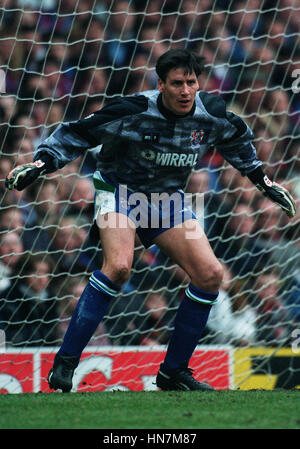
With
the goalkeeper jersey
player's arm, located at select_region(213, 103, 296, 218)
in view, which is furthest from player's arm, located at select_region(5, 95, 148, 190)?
player's arm, located at select_region(213, 103, 296, 218)

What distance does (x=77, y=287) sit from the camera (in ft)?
13.8

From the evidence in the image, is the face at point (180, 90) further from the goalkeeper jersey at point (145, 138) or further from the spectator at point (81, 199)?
the spectator at point (81, 199)

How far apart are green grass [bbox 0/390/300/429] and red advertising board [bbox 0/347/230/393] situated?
89 centimetres

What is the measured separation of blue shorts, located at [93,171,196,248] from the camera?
3.04 metres

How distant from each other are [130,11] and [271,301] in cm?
180

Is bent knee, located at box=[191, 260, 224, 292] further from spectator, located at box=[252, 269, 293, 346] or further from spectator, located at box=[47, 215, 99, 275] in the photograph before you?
spectator, located at box=[252, 269, 293, 346]

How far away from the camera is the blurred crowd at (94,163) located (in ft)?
13.5

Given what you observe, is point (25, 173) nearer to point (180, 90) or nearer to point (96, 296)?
point (96, 296)

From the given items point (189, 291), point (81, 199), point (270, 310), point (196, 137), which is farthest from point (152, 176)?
point (270, 310)

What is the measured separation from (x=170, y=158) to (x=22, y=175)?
59 centimetres

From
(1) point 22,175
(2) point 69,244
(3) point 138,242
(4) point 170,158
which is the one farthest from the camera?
(3) point 138,242

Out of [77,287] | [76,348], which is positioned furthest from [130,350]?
[76,348]

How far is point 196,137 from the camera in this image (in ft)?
10.3

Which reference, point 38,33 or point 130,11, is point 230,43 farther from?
point 38,33
